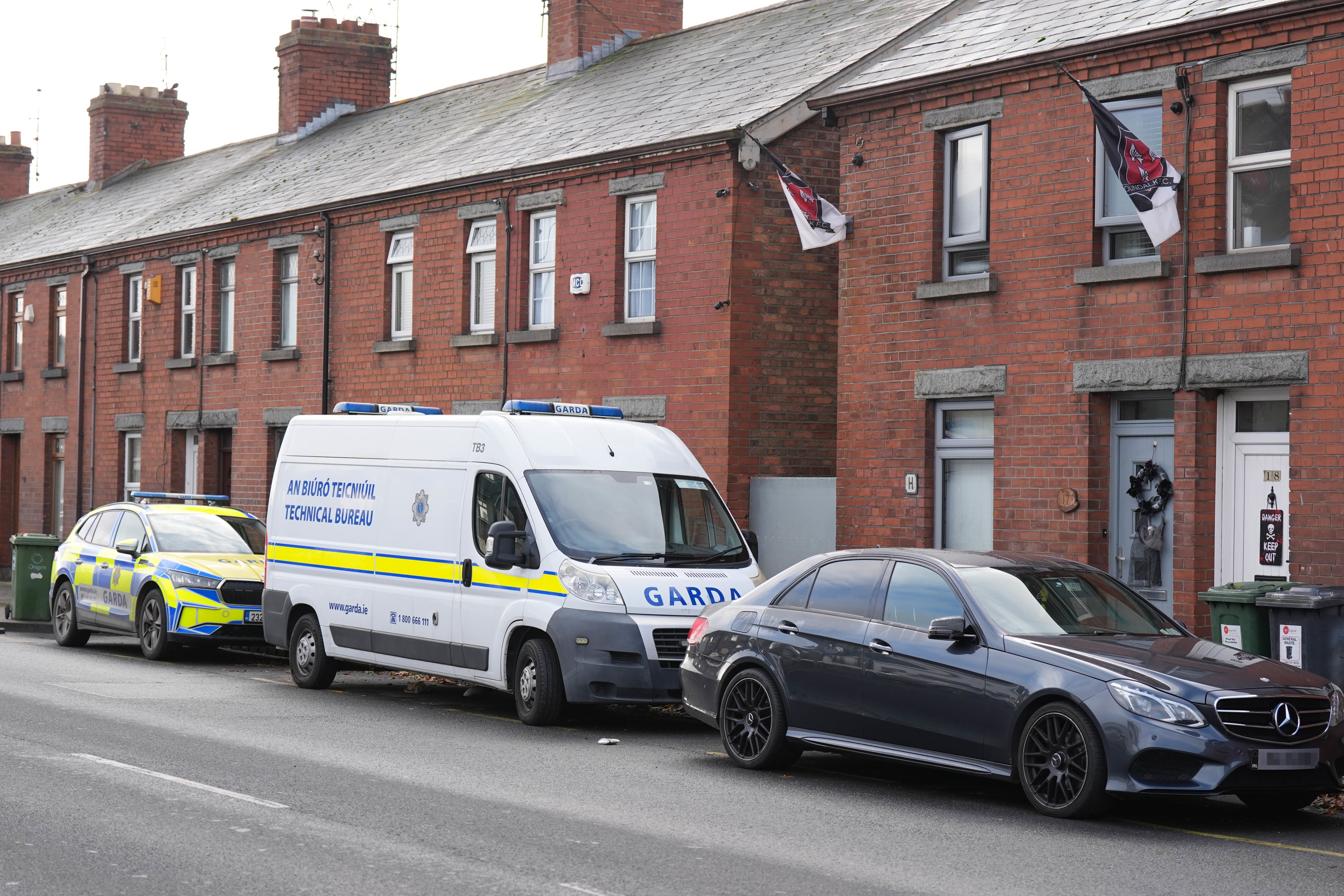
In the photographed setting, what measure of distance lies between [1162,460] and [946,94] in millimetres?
4400

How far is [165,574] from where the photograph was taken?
1745 cm

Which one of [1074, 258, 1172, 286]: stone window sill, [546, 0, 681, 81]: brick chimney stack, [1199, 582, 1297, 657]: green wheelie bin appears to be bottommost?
[1199, 582, 1297, 657]: green wheelie bin

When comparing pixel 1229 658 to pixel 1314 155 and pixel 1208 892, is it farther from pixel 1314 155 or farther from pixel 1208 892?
pixel 1314 155

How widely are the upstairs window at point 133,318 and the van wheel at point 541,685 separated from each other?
807 inches

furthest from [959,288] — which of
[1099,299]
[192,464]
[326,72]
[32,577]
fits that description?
[326,72]

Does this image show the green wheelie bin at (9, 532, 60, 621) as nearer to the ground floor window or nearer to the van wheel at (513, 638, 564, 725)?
the van wheel at (513, 638, 564, 725)

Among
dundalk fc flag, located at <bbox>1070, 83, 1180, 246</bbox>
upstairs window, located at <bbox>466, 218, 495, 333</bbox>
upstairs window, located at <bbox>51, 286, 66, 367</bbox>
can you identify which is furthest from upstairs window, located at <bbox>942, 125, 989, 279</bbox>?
upstairs window, located at <bbox>51, 286, 66, 367</bbox>

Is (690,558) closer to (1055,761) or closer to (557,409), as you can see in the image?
(557,409)

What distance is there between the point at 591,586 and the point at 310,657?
161 inches

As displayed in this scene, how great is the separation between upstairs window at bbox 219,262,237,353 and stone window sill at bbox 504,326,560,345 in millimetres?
8259

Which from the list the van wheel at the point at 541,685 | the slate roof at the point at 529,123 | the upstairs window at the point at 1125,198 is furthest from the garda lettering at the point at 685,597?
the slate roof at the point at 529,123

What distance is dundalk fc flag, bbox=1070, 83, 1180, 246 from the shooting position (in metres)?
14.0

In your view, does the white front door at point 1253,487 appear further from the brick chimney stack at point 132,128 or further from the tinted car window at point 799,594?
the brick chimney stack at point 132,128

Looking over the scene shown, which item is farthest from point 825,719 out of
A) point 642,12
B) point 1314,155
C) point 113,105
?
point 113,105
